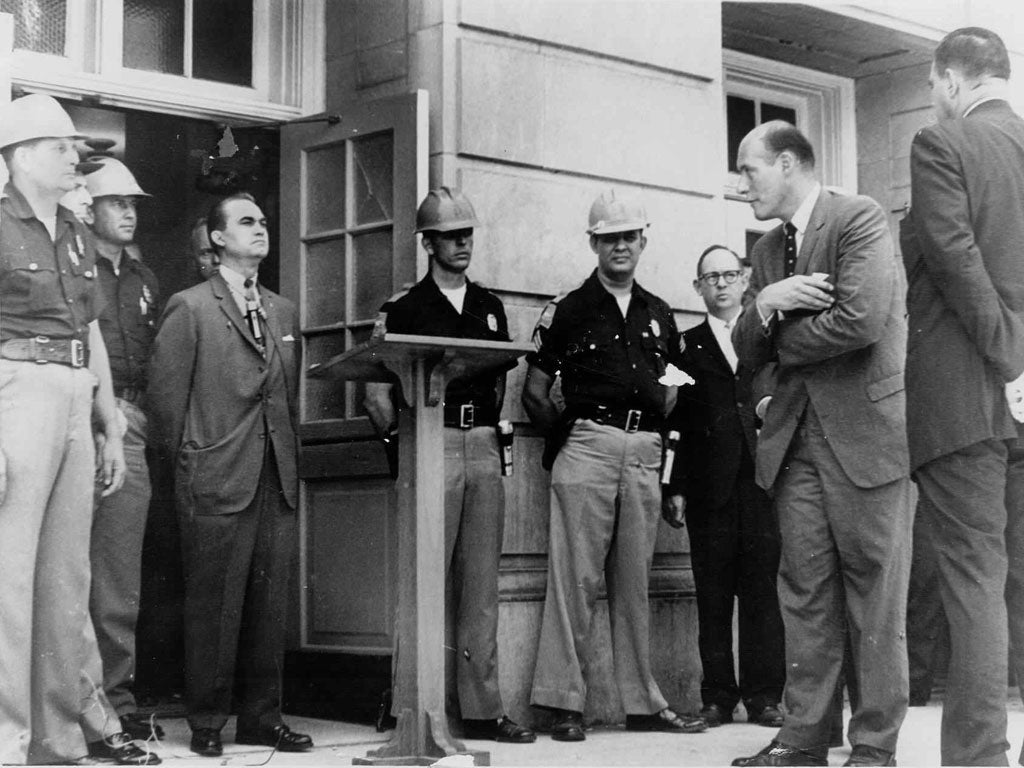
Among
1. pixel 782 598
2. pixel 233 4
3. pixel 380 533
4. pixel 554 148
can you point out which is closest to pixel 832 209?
pixel 782 598

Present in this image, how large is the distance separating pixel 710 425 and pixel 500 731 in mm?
1784

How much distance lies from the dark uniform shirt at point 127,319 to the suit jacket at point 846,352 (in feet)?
8.39

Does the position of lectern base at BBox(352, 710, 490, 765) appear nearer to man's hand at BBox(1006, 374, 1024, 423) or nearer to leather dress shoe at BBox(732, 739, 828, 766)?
leather dress shoe at BBox(732, 739, 828, 766)

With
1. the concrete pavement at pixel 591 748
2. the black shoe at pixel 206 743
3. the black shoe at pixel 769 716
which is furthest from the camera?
the black shoe at pixel 769 716

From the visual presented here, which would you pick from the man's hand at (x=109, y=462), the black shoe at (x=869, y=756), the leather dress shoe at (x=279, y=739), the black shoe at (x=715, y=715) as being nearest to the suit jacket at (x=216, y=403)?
the man's hand at (x=109, y=462)

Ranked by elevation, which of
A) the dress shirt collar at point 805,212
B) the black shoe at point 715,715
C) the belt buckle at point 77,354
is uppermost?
the dress shirt collar at point 805,212

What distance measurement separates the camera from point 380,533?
6.80m

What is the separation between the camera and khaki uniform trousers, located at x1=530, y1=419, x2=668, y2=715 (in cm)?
661

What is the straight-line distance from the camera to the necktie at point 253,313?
630 cm

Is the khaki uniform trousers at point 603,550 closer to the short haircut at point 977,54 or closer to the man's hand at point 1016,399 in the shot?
the man's hand at point 1016,399

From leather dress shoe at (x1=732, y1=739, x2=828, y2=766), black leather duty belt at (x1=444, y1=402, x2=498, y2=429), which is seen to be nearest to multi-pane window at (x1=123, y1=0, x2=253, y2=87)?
black leather duty belt at (x1=444, y1=402, x2=498, y2=429)

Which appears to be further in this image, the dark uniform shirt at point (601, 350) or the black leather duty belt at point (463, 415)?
the dark uniform shirt at point (601, 350)

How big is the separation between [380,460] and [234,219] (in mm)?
1255

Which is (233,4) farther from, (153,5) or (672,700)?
(672,700)
